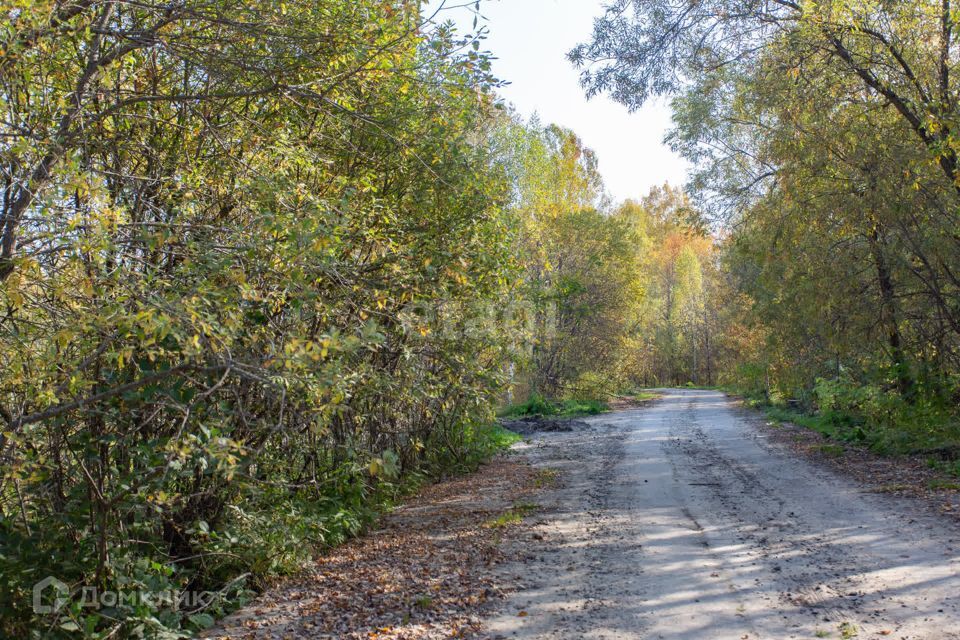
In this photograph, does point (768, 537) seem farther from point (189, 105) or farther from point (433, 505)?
point (189, 105)

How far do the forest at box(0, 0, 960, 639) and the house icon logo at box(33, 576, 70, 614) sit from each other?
65 millimetres

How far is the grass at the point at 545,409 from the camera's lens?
23.6 meters

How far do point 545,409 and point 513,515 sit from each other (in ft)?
50.9

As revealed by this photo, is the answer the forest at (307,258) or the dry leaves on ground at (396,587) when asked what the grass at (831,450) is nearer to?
the forest at (307,258)

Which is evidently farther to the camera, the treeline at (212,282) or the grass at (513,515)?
the grass at (513,515)

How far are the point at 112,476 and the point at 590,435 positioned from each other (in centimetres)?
1370

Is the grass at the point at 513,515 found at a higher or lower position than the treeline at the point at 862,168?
lower

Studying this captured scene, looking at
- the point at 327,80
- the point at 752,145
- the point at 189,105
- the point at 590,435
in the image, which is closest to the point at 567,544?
the point at 327,80

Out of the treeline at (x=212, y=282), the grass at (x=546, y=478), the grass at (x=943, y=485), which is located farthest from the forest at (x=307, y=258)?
the grass at (x=943, y=485)

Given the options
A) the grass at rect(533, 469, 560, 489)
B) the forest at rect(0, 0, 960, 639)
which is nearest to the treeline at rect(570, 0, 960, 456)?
the forest at rect(0, 0, 960, 639)

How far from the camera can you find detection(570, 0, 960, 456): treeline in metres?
10.6

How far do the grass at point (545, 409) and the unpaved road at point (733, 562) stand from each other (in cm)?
1232
